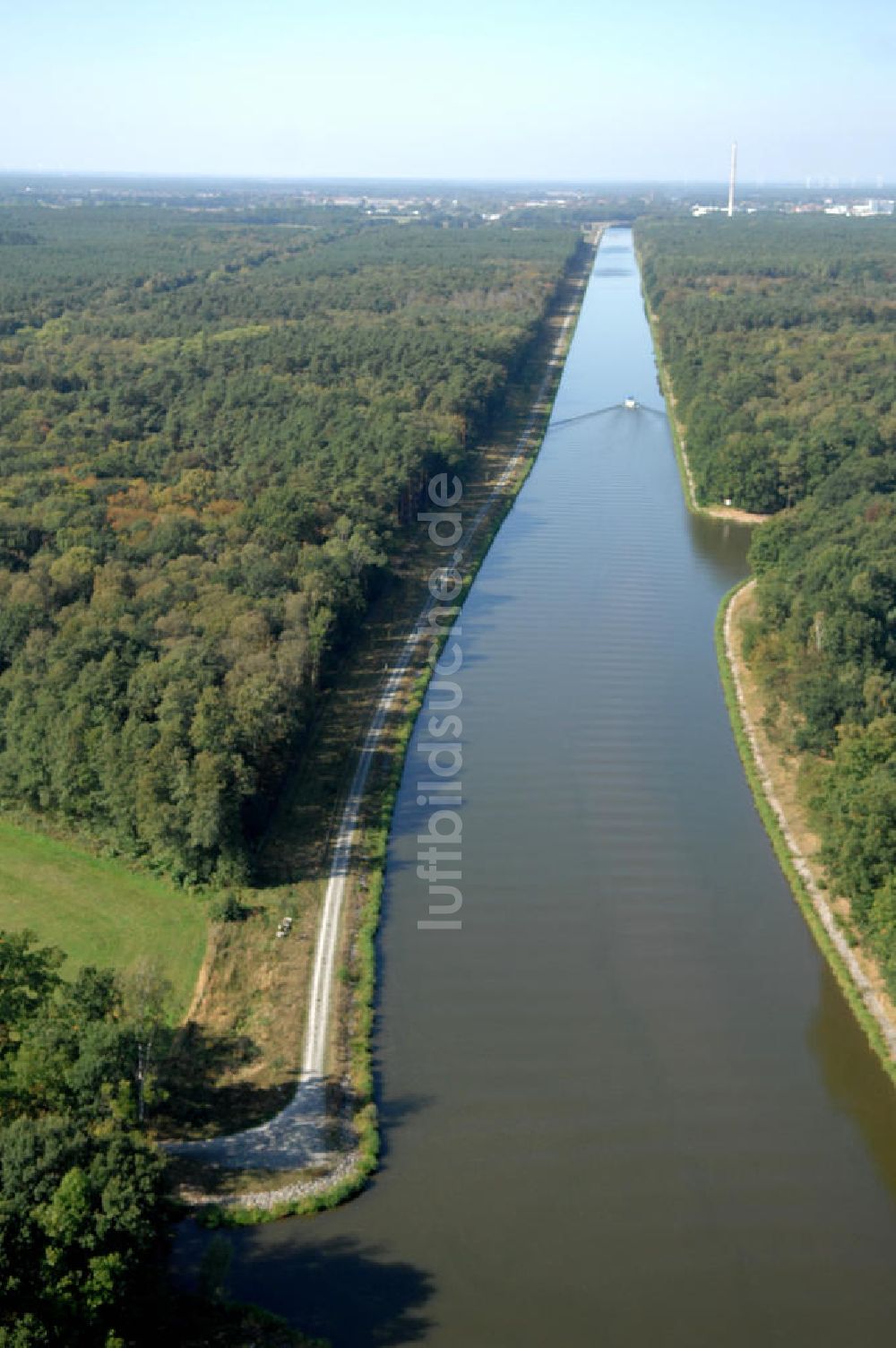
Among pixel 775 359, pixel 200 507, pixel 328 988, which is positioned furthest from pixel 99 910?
pixel 775 359

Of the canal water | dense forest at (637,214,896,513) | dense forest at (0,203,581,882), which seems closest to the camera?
the canal water

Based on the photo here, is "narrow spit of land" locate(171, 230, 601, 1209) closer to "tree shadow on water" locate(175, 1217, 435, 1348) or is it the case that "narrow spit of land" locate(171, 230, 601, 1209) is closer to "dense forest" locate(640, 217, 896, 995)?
"tree shadow on water" locate(175, 1217, 435, 1348)

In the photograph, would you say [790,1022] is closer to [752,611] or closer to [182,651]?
[182,651]

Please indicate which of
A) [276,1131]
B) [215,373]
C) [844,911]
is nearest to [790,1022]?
[844,911]

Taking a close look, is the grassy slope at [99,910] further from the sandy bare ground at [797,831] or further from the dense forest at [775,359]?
the dense forest at [775,359]

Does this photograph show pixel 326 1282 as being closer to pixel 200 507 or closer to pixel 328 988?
pixel 328 988

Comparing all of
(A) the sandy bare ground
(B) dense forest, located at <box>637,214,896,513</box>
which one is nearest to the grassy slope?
(A) the sandy bare ground

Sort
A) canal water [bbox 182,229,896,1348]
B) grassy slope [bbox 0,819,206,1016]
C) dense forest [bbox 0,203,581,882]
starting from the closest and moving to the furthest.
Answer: canal water [bbox 182,229,896,1348], grassy slope [bbox 0,819,206,1016], dense forest [bbox 0,203,581,882]
